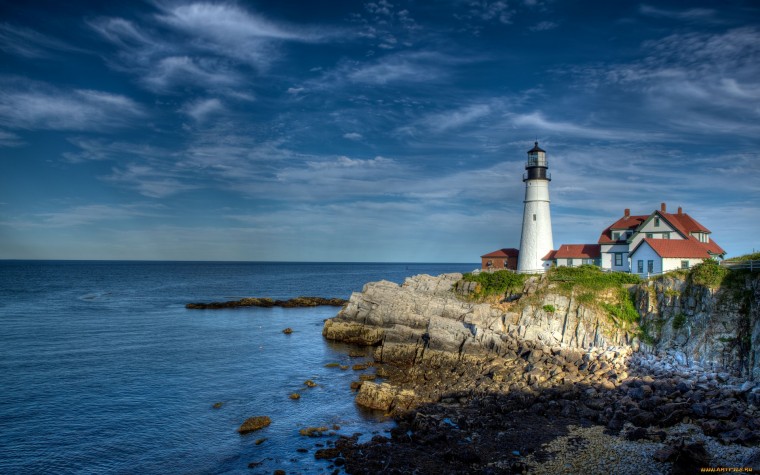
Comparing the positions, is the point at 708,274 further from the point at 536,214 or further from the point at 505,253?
the point at 505,253

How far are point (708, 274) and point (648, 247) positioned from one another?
11.1 m

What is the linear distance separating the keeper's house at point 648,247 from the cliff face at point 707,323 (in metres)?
7.92

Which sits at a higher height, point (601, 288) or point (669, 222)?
point (669, 222)

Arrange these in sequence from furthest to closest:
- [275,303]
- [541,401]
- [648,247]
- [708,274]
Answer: [275,303] < [648,247] < [708,274] < [541,401]

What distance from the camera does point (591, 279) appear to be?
3728cm

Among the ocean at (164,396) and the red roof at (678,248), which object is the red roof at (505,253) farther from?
the ocean at (164,396)

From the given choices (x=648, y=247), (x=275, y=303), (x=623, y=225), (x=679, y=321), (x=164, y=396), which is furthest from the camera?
(x=275, y=303)

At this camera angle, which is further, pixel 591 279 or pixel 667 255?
pixel 667 255

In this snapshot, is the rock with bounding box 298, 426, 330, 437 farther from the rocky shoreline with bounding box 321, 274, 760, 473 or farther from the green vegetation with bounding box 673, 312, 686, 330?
the green vegetation with bounding box 673, 312, 686, 330

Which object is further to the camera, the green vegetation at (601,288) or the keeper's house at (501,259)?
the keeper's house at (501,259)

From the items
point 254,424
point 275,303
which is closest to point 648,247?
point 254,424

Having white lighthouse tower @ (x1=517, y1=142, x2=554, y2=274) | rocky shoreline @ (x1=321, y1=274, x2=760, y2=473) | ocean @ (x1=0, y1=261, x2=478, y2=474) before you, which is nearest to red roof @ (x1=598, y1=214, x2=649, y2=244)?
white lighthouse tower @ (x1=517, y1=142, x2=554, y2=274)

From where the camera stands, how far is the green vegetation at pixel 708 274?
29.5 meters

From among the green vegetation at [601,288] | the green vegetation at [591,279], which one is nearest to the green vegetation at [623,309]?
the green vegetation at [601,288]
